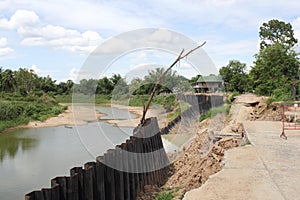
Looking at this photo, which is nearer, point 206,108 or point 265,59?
point 265,59

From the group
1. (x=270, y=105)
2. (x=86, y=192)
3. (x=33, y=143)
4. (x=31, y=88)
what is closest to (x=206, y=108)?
(x=270, y=105)

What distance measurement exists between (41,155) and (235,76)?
3261cm

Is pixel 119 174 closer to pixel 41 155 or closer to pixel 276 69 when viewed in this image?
pixel 41 155

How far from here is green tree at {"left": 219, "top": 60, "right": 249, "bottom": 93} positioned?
44559mm

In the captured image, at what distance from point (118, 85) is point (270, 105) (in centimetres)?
854

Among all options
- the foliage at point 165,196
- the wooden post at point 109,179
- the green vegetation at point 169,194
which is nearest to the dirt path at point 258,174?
the green vegetation at point 169,194

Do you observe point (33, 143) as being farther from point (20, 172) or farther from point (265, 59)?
point (265, 59)

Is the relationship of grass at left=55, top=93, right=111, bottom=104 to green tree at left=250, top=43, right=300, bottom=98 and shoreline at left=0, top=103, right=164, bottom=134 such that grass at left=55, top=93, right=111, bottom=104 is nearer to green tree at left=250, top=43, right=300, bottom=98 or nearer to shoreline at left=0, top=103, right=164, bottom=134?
shoreline at left=0, top=103, right=164, bottom=134

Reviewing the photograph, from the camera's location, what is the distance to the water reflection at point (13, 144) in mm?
22672

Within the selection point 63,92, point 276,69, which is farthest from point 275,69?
point 63,92

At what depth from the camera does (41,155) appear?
2103 centimetres

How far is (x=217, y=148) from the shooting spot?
30.5ft

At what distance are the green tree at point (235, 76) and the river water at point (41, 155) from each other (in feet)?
65.8

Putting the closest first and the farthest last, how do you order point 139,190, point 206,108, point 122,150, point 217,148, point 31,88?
point 122,150 < point 139,190 < point 217,148 < point 206,108 < point 31,88
